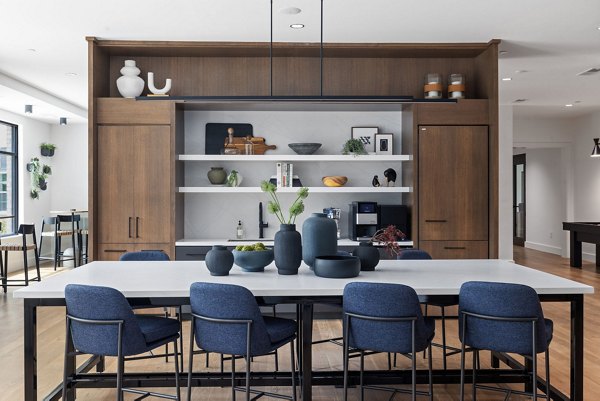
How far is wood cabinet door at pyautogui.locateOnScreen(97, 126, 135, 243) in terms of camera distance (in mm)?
5691

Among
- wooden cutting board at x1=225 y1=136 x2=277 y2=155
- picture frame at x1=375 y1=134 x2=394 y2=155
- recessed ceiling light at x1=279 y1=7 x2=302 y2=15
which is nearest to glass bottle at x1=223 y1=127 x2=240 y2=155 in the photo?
wooden cutting board at x1=225 y1=136 x2=277 y2=155

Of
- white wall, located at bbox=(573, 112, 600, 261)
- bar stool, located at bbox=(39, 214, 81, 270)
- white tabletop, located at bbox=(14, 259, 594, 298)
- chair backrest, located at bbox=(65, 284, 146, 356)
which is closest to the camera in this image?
chair backrest, located at bbox=(65, 284, 146, 356)

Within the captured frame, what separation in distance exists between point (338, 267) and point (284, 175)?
2.93 metres

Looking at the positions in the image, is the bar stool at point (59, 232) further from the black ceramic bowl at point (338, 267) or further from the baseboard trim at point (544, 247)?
the baseboard trim at point (544, 247)

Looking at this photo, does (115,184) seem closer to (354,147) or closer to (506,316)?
(354,147)

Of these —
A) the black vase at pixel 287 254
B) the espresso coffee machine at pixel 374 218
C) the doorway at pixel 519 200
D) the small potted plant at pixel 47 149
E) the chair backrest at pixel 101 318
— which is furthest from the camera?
the doorway at pixel 519 200

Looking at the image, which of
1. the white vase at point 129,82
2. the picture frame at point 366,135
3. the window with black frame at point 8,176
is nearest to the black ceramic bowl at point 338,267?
the picture frame at point 366,135

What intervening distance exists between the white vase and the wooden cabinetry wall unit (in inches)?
6.0

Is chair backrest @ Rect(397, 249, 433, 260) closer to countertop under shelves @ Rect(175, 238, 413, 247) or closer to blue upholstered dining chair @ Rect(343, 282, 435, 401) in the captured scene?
countertop under shelves @ Rect(175, 238, 413, 247)

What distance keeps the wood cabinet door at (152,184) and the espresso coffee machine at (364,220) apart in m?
1.86

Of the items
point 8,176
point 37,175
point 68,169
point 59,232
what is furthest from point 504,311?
point 68,169

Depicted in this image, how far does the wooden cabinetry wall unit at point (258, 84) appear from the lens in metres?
5.69

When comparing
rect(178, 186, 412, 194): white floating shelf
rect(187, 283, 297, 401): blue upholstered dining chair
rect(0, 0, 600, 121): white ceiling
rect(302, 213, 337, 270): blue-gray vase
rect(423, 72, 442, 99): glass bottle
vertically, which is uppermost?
rect(0, 0, 600, 121): white ceiling

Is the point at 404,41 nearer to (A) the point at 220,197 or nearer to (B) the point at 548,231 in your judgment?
(A) the point at 220,197
